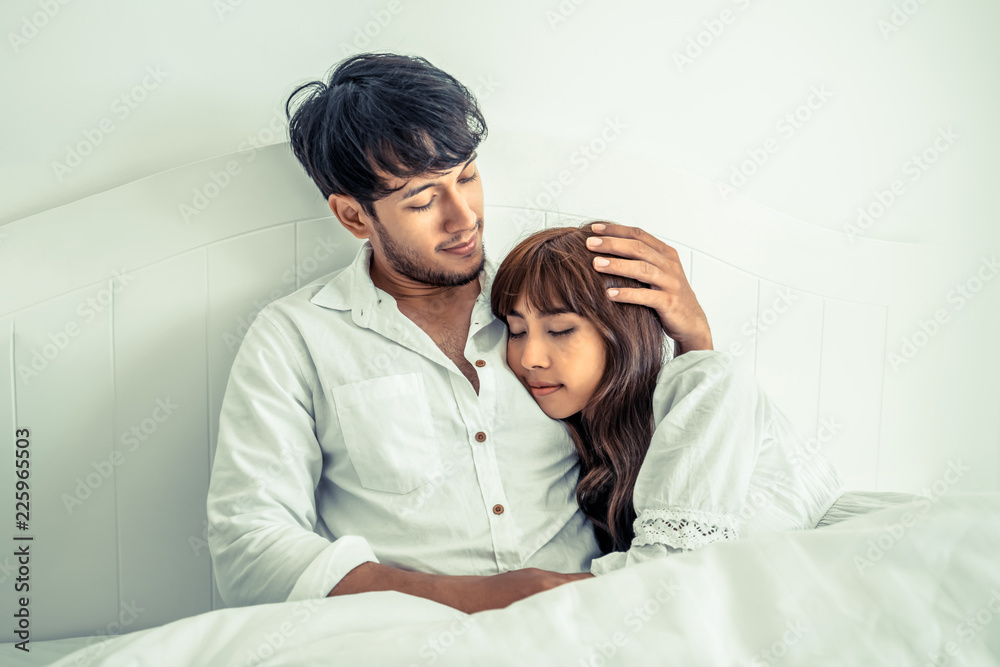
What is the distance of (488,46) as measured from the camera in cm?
132

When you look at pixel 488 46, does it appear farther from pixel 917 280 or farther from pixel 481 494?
pixel 917 280

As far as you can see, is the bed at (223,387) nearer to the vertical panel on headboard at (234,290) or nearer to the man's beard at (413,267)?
the vertical panel on headboard at (234,290)

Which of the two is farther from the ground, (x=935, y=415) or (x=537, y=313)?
(x=537, y=313)

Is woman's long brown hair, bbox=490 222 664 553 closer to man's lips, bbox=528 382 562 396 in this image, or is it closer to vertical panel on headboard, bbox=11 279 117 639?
man's lips, bbox=528 382 562 396

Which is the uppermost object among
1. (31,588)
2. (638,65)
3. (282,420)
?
(638,65)

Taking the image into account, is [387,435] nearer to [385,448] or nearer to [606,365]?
[385,448]

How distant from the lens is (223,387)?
118cm

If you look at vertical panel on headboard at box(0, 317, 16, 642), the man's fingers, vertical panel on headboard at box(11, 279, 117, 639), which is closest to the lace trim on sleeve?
the man's fingers

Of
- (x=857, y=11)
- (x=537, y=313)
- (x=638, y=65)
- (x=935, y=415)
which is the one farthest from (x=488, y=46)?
(x=935, y=415)

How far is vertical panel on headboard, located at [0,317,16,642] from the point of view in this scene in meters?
1.09

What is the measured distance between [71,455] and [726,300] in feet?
3.92

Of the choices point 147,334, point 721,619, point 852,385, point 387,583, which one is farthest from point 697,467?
point 147,334

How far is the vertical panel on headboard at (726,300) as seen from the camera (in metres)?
1.33

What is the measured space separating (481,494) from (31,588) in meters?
0.76
